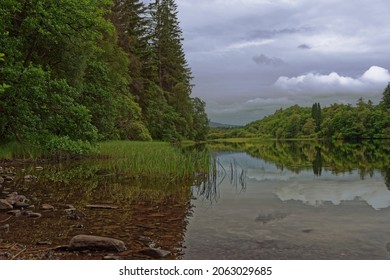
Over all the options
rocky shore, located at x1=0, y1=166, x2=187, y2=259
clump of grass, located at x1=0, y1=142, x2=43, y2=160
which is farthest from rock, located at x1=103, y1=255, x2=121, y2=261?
clump of grass, located at x1=0, y1=142, x2=43, y2=160

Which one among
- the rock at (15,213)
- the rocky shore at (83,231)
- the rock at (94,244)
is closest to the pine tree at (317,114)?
the rocky shore at (83,231)

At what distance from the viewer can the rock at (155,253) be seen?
18.7ft

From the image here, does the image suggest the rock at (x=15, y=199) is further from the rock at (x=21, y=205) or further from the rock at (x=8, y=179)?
the rock at (x=8, y=179)

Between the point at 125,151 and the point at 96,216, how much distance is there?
1455 centimetres

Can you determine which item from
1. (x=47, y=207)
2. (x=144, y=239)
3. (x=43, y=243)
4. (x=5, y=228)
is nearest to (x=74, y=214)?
(x=47, y=207)

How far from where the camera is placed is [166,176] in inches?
544

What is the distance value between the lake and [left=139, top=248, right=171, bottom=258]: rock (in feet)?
0.24

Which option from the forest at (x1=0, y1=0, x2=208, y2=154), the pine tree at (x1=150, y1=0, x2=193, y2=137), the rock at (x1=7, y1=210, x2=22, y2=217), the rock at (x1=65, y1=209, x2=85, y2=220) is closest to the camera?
the rock at (x1=65, y1=209, x2=85, y2=220)

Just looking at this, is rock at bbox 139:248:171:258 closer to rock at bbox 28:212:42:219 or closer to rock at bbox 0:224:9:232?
rock at bbox 0:224:9:232

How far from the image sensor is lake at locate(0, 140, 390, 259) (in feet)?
20.1

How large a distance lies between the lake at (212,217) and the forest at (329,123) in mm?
44923

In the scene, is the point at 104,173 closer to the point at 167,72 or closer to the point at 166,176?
the point at 166,176

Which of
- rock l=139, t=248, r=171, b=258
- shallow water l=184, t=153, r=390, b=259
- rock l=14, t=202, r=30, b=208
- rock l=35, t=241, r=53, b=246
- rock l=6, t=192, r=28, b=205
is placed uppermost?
rock l=6, t=192, r=28, b=205
